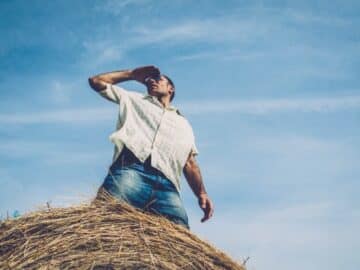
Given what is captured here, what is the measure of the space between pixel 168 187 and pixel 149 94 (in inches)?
27.8

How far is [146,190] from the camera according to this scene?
3.88 metres

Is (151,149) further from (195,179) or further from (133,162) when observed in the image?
(195,179)

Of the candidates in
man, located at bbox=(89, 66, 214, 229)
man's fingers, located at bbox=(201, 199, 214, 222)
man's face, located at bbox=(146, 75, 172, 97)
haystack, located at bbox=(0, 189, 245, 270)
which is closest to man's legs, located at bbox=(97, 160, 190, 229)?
man, located at bbox=(89, 66, 214, 229)

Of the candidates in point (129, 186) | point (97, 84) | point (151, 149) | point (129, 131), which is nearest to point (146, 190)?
point (129, 186)

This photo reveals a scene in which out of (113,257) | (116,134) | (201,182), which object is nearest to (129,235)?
(113,257)

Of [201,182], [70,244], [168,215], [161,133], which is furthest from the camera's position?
[201,182]

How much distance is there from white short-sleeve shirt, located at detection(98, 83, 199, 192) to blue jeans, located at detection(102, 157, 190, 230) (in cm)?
6

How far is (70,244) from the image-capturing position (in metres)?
3.41

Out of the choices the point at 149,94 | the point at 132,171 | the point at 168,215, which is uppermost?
the point at 149,94

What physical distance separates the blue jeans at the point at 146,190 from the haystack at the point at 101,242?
19 cm

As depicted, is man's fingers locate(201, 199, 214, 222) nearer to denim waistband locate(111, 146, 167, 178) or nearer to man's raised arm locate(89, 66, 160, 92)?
denim waistband locate(111, 146, 167, 178)

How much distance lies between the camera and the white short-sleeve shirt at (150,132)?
13.1 feet

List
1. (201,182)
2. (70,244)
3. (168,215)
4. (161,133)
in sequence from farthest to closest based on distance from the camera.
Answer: (201,182) → (161,133) → (168,215) → (70,244)

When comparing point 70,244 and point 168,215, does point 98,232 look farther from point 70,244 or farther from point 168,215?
point 168,215
